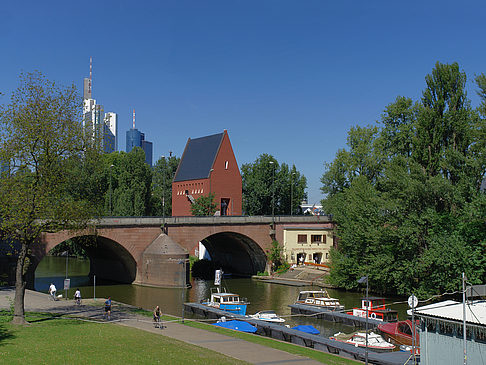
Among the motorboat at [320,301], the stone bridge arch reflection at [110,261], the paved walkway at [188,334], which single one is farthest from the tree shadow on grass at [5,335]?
the stone bridge arch reflection at [110,261]

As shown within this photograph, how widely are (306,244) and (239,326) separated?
36343 millimetres

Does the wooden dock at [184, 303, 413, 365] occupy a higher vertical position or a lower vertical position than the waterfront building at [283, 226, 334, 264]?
lower

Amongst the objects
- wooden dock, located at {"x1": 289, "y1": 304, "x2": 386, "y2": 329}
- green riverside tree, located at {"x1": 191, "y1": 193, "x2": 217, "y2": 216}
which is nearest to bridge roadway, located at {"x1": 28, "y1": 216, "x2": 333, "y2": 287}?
green riverside tree, located at {"x1": 191, "y1": 193, "x2": 217, "y2": 216}

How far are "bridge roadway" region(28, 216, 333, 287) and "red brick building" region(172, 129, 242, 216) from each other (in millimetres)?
11626

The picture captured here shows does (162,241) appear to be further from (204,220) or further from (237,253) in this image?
(237,253)

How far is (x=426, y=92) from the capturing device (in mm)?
45344

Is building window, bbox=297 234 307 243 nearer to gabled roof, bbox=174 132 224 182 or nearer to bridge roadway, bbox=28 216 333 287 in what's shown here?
bridge roadway, bbox=28 216 333 287

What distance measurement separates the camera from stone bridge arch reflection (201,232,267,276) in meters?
66.0

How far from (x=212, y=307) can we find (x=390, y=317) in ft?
45.2

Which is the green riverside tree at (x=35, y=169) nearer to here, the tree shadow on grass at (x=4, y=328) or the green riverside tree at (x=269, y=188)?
the tree shadow on grass at (x=4, y=328)

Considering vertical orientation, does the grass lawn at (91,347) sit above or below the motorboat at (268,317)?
above

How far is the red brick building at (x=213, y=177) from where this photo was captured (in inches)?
3172

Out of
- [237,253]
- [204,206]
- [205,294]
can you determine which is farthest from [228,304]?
[204,206]

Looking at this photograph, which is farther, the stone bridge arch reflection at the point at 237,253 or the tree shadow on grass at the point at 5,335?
the stone bridge arch reflection at the point at 237,253
